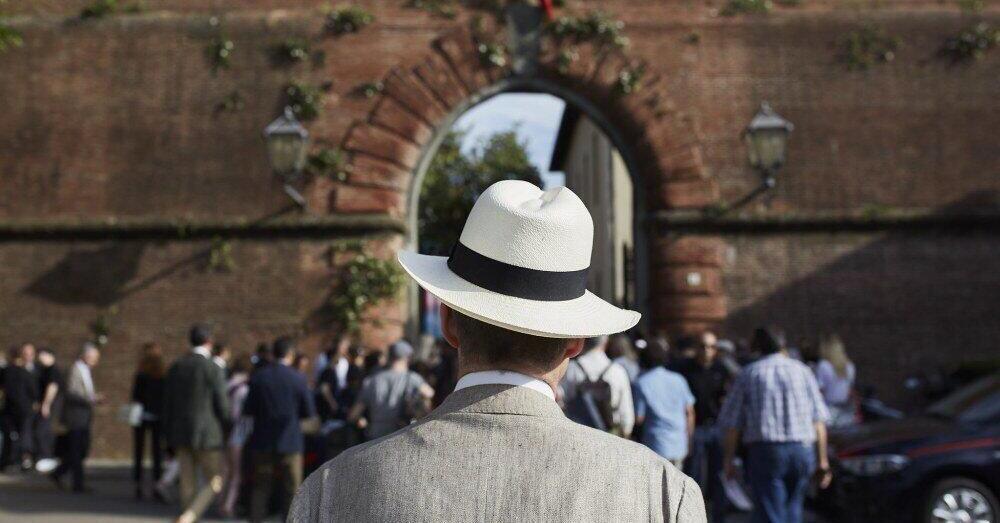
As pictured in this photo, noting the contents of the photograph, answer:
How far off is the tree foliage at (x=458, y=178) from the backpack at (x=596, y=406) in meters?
30.0

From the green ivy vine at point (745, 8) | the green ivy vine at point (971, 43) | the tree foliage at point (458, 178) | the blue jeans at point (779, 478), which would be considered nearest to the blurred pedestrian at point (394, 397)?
the blue jeans at point (779, 478)

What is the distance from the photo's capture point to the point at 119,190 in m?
18.0

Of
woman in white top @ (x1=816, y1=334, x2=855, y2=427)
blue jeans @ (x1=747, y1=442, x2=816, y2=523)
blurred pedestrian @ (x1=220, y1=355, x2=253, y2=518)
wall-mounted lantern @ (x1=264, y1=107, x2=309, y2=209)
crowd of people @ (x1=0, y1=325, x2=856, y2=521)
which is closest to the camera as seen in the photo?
blue jeans @ (x1=747, y1=442, x2=816, y2=523)

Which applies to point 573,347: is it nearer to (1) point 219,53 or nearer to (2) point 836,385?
(2) point 836,385

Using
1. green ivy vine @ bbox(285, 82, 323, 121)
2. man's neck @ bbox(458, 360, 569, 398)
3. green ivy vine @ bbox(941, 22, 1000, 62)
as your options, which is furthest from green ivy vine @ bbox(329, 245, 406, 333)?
man's neck @ bbox(458, 360, 569, 398)

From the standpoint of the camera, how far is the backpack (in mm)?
9359

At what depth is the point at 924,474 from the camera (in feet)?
32.9

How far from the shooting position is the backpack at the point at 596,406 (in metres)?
9.36

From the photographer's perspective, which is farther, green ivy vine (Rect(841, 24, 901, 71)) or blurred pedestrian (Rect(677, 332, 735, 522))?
green ivy vine (Rect(841, 24, 901, 71))

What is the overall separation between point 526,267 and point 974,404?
963cm

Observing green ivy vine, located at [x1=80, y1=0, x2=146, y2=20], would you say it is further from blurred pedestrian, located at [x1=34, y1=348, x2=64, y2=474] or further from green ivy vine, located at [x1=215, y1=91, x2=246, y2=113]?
blurred pedestrian, located at [x1=34, y1=348, x2=64, y2=474]

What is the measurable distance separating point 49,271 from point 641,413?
11.1 meters

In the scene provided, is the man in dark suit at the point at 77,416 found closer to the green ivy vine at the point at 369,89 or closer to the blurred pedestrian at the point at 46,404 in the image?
the blurred pedestrian at the point at 46,404

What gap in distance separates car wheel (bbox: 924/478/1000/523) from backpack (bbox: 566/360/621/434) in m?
2.67
